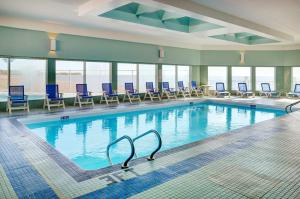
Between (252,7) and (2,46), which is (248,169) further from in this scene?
(2,46)

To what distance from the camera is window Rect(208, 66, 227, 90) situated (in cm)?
1445

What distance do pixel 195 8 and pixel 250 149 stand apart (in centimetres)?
347

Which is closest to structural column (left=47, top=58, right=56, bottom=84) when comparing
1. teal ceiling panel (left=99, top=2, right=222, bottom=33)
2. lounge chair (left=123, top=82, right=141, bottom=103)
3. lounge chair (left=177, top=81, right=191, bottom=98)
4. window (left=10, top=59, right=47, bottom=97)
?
window (left=10, top=59, right=47, bottom=97)

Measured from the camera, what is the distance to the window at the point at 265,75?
46.0 feet

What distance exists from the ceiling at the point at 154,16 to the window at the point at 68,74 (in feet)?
4.15

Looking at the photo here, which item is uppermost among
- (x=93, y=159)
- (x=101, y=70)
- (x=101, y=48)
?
(x=101, y=48)

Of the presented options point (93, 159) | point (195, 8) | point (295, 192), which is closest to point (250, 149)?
point (295, 192)

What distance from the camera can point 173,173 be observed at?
314 centimetres

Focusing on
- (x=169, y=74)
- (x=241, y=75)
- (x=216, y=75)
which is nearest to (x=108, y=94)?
(x=169, y=74)

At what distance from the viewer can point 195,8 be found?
5.93 meters

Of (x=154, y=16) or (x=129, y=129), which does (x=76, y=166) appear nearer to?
(x=129, y=129)

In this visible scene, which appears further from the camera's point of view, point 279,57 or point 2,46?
point 279,57

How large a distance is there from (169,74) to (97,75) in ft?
13.7

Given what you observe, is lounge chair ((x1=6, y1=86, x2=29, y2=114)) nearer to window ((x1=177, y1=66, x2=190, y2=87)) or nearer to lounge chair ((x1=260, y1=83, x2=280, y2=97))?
window ((x1=177, y1=66, x2=190, y2=87))
